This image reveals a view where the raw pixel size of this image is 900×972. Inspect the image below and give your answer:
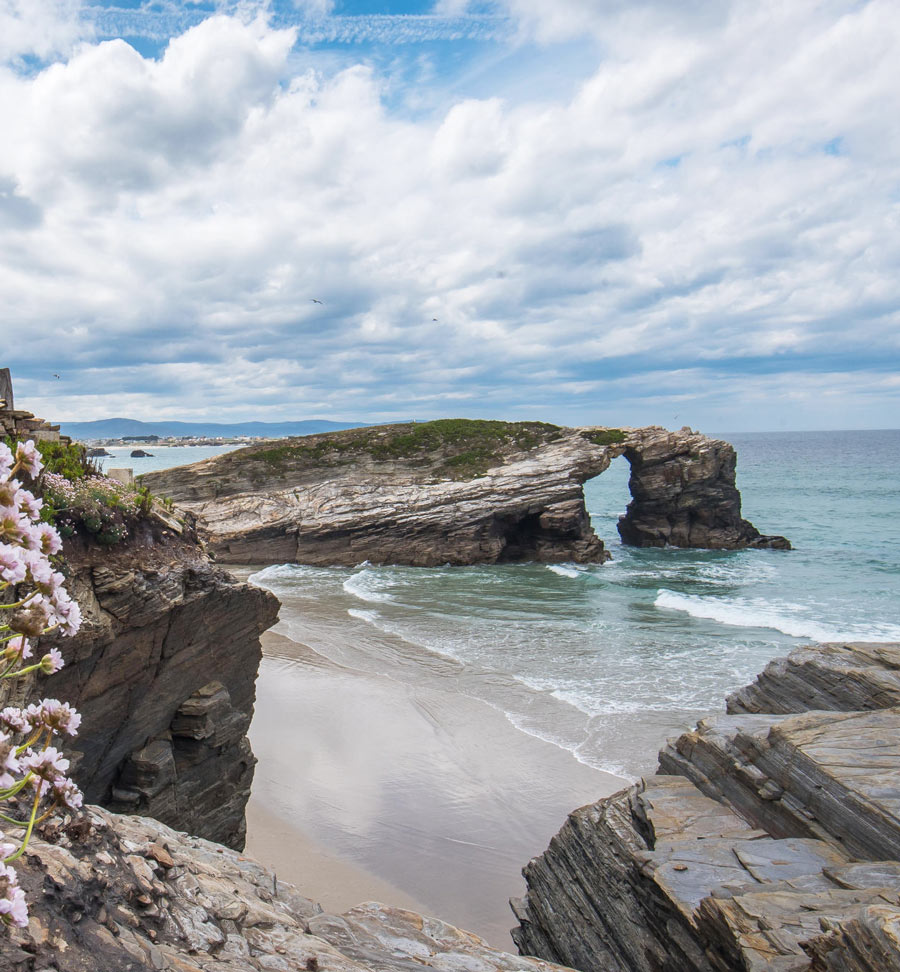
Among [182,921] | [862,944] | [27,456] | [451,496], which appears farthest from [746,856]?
[451,496]

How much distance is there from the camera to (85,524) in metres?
7.82

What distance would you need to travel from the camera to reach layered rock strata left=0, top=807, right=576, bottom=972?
138 inches

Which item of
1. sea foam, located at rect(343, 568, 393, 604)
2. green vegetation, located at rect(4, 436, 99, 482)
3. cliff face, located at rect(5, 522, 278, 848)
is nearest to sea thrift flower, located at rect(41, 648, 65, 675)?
cliff face, located at rect(5, 522, 278, 848)

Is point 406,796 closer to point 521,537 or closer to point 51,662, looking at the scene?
point 51,662

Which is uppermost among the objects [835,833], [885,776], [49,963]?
[49,963]

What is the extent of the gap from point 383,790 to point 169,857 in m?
8.02

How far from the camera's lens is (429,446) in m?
44.3

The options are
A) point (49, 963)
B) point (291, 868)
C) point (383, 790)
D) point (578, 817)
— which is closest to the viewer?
point (49, 963)

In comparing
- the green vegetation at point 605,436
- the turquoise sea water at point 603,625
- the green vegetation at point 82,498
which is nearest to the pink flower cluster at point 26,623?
the green vegetation at point 82,498

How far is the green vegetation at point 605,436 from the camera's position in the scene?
4247 cm

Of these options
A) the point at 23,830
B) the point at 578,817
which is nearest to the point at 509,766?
the point at 578,817

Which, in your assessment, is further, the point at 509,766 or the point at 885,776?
the point at 509,766

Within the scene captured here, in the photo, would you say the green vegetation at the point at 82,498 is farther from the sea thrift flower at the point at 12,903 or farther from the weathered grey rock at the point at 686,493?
the weathered grey rock at the point at 686,493

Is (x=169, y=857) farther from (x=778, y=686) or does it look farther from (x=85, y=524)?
(x=778, y=686)
